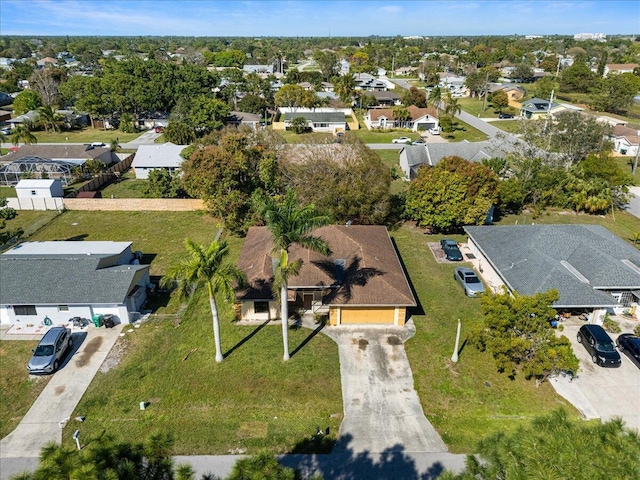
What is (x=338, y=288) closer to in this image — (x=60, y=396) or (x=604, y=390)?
(x=604, y=390)

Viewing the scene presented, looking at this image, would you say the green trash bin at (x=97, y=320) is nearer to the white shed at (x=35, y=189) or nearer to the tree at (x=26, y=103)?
the white shed at (x=35, y=189)

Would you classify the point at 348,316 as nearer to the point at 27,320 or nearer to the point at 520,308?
the point at 520,308

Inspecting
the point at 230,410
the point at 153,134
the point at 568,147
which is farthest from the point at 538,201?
the point at 153,134

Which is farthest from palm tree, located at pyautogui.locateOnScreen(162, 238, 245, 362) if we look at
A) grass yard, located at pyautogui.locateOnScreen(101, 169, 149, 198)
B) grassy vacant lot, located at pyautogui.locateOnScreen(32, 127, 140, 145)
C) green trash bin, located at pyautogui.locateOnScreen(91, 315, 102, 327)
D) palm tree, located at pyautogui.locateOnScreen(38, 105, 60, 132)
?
palm tree, located at pyautogui.locateOnScreen(38, 105, 60, 132)

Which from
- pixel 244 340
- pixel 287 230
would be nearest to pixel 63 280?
pixel 244 340

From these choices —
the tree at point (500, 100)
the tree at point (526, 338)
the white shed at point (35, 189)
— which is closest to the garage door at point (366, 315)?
the tree at point (526, 338)

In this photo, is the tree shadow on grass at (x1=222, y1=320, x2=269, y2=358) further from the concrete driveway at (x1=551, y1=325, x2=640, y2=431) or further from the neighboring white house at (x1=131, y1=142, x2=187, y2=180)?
the neighboring white house at (x1=131, y1=142, x2=187, y2=180)
